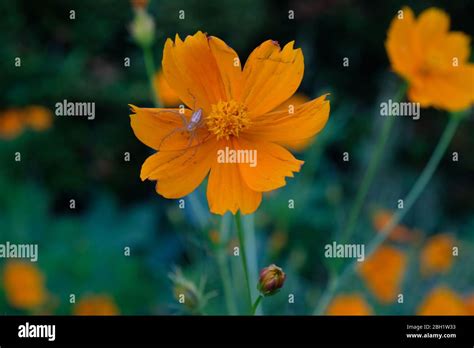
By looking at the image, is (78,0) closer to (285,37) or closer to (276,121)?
(285,37)

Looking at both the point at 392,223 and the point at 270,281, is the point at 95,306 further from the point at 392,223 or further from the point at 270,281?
the point at 270,281

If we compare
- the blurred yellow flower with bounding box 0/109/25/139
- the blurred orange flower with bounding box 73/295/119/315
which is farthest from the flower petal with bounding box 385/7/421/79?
the blurred yellow flower with bounding box 0/109/25/139

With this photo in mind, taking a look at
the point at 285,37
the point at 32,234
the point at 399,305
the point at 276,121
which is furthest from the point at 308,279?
the point at 276,121

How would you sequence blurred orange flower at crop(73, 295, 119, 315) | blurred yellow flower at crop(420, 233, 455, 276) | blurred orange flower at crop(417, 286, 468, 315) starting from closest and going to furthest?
blurred orange flower at crop(417, 286, 468, 315) → blurred orange flower at crop(73, 295, 119, 315) → blurred yellow flower at crop(420, 233, 455, 276)

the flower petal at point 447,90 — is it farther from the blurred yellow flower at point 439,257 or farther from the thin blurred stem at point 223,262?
the blurred yellow flower at point 439,257

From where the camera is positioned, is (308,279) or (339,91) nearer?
(308,279)

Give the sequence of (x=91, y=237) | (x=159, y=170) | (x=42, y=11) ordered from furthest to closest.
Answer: (x=42, y=11), (x=91, y=237), (x=159, y=170)

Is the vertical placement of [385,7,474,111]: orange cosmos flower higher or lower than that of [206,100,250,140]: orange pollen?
higher

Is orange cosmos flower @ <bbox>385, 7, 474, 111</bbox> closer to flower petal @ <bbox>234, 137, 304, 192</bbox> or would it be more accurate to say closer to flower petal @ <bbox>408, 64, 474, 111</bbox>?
flower petal @ <bbox>408, 64, 474, 111</bbox>
